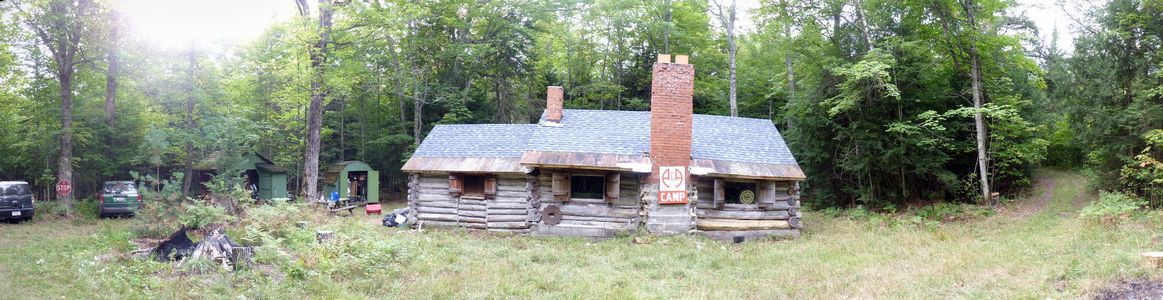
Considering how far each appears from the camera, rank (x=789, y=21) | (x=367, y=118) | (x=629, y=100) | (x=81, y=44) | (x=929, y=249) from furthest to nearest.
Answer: (x=367, y=118) < (x=629, y=100) < (x=789, y=21) < (x=81, y=44) < (x=929, y=249)

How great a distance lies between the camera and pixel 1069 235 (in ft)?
43.9

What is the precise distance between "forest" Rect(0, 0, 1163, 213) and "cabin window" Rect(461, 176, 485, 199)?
317 inches

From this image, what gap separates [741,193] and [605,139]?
4136 mm

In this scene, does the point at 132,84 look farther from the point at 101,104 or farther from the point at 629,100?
the point at 629,100

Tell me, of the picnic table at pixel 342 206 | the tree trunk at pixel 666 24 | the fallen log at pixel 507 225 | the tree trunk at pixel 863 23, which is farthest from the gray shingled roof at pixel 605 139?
the tree trunk at pixel 666 24

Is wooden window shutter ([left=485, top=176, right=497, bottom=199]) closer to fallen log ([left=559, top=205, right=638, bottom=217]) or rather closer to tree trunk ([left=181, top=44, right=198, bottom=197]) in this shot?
fallen log ([left=559, top=205, right=638, bottom=217])

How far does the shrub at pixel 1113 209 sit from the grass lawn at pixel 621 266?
1.08 ft

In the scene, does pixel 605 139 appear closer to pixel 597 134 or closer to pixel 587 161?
pixel 597 134

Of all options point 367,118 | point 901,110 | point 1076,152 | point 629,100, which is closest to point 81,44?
point 367,118

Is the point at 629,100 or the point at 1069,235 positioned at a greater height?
the point at 629,100

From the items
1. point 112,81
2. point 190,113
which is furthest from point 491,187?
point 112,81

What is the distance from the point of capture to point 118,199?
21.9 metres

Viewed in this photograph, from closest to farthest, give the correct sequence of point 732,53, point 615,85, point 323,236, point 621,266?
point 621,266, point 323,236, point 732,53, point 615,85

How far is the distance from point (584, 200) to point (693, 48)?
17.7 m
